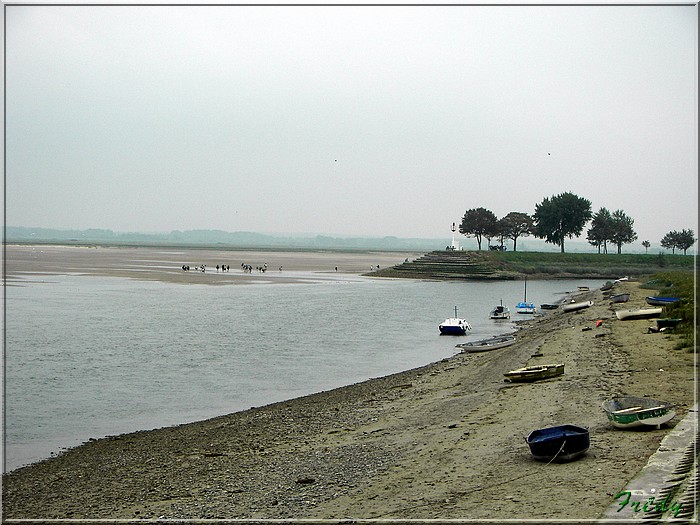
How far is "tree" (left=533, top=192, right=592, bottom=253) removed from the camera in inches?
5084

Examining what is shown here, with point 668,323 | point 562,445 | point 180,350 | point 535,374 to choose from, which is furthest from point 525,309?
point 562,445

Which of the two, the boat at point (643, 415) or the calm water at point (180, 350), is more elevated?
the boat at point (643, 415)

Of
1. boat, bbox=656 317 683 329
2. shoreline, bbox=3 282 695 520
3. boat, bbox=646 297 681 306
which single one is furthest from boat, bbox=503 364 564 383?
boat, bbox=646 297 681 306

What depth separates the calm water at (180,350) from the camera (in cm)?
2059

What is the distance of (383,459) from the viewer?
14.2 metres

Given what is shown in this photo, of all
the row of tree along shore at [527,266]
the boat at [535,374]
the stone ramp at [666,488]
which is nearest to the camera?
the stone ramp at [666,488]

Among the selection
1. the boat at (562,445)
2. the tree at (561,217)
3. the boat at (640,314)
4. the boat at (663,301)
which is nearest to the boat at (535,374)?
the boat at (562,445)

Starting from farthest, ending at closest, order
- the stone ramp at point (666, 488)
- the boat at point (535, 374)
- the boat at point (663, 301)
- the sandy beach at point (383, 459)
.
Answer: the boat at point (663, 301) → the boat at point (535, 374) → the sandy beach at point (383, 459) → the stone ramp at point (666, 488)

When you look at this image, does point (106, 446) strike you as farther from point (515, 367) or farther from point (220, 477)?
point (515, 367)

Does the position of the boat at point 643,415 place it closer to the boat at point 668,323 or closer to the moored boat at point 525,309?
the boat at point 668,323

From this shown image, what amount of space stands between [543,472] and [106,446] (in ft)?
36.2

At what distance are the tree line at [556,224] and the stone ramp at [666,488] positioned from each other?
12479 cm

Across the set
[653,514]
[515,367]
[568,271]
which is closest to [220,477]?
[653,514]

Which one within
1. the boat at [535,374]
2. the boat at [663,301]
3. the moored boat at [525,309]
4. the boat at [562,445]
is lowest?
the moored boat at [525,309]
